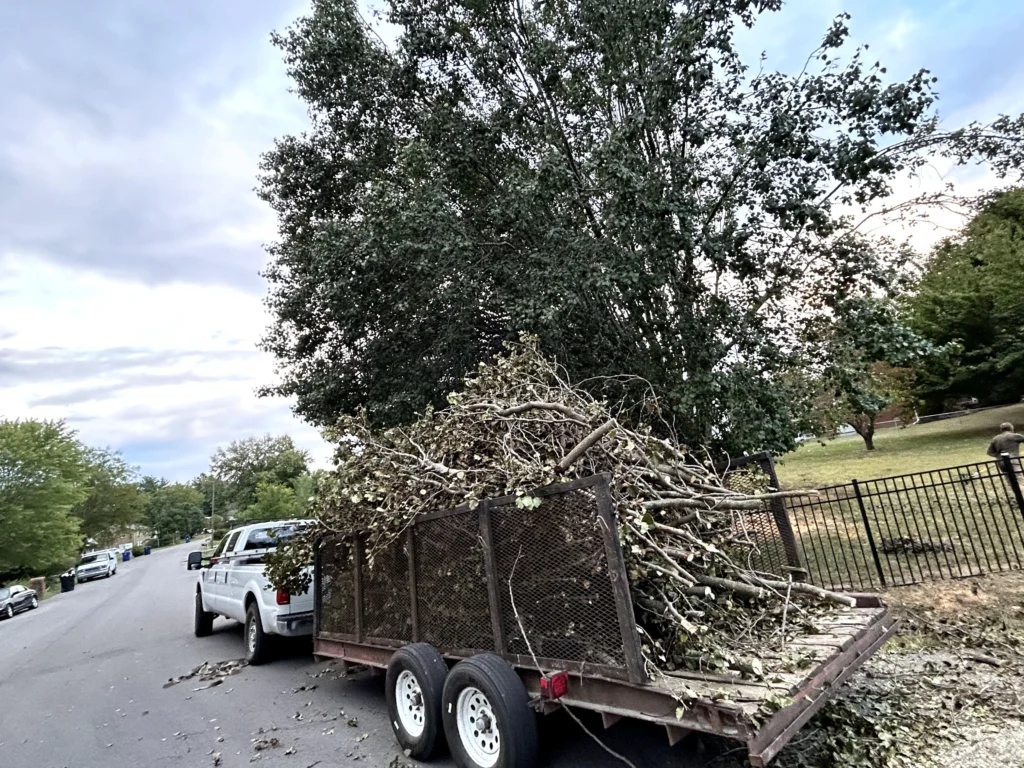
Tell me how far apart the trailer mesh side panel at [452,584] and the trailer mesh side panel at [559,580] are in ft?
0.92

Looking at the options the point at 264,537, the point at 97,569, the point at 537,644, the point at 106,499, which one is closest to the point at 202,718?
the point at 264,537

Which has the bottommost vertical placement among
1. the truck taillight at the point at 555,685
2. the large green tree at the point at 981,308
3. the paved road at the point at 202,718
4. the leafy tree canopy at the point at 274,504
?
the paved road at the point at 202,718

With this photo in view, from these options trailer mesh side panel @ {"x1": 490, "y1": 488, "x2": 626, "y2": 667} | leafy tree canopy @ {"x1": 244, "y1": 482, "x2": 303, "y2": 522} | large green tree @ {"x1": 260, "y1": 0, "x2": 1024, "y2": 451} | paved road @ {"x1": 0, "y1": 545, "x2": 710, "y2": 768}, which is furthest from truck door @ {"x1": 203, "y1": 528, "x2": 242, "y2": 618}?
leafy tree canopy @ {"x1": 244, "y1": 482, "x2": 303, "y2": 522}

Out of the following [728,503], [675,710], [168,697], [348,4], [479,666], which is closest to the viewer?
[675,710]

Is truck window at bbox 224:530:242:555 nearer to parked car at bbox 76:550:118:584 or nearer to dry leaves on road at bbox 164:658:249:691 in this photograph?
dry leaves on road at bbox 164:658:249:691

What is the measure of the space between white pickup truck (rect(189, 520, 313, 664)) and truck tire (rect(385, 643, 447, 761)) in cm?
270

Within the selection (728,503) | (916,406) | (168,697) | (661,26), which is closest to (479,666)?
(728,503)

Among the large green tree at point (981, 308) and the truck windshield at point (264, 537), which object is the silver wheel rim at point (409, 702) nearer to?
the truck windshield at point (264, 537)

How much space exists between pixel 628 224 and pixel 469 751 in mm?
6394

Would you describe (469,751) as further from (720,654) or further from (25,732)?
(25,732)

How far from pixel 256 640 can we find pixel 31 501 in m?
31.7

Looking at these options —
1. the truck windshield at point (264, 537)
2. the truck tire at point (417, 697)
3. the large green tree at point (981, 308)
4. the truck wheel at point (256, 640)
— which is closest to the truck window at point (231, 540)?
the truck windshield at point (264, 537)

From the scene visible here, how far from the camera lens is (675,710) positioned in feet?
9.75

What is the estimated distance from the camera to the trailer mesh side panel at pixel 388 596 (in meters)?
5.00
